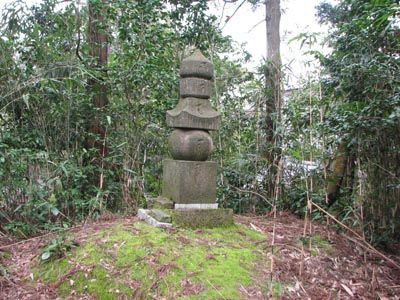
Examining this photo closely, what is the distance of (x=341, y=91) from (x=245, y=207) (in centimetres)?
230

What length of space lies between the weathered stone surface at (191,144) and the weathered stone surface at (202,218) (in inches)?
21.6

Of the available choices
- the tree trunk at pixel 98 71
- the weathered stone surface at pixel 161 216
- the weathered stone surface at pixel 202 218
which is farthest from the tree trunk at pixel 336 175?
the tree trunk at pixel 98 71

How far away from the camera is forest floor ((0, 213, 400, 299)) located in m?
2.77

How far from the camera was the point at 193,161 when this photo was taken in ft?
12.8

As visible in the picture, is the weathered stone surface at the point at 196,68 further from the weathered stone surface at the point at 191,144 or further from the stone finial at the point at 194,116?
the weathered stone surface at the point at 191,144

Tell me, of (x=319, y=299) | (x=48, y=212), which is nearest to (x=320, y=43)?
(x=319, y=299)

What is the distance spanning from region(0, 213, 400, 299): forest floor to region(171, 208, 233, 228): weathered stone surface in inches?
4.1

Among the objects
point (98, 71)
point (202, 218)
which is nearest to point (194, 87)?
point (202, 218)

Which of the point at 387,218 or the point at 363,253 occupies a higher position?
the point at 387,218

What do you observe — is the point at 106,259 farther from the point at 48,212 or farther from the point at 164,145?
the point at 164,145

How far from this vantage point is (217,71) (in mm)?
6344

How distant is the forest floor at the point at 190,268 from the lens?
109 inches

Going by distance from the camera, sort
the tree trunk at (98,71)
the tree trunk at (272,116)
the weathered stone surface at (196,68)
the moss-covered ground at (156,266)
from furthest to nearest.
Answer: the tree trunk at (272,116) → the tree trunk at (98,71) → the weathered stone surface at (196,68) → the moss-covered ground at (156,266)

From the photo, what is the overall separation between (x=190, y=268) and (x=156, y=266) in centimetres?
26
